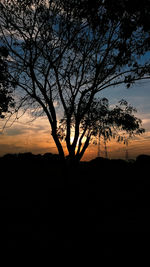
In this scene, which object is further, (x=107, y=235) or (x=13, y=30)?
(x=13, y=30)

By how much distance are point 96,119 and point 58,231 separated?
35.7ft

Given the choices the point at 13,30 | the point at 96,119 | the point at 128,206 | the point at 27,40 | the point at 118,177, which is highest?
the point at 13,30

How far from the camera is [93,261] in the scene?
18.7 ft

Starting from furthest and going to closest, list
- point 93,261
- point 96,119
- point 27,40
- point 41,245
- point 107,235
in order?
point 96,119 → point 27,40 → point 107,235 → point 41,245 → point 93,261

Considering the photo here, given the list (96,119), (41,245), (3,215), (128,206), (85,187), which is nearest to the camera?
(41,245)

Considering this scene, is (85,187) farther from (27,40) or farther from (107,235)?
(27,40)

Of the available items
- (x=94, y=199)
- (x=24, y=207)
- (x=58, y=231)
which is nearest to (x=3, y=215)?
(x=24, y=207)

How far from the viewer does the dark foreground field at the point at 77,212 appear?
276 inches

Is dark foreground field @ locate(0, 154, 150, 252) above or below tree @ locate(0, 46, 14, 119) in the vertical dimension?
below

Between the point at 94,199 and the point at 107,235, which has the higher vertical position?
the point at 94,199

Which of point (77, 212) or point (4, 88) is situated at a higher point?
point (4, 88)

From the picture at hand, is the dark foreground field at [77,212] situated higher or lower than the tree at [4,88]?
lower

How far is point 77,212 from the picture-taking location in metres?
9.73

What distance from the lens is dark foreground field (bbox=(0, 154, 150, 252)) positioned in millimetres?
7000
